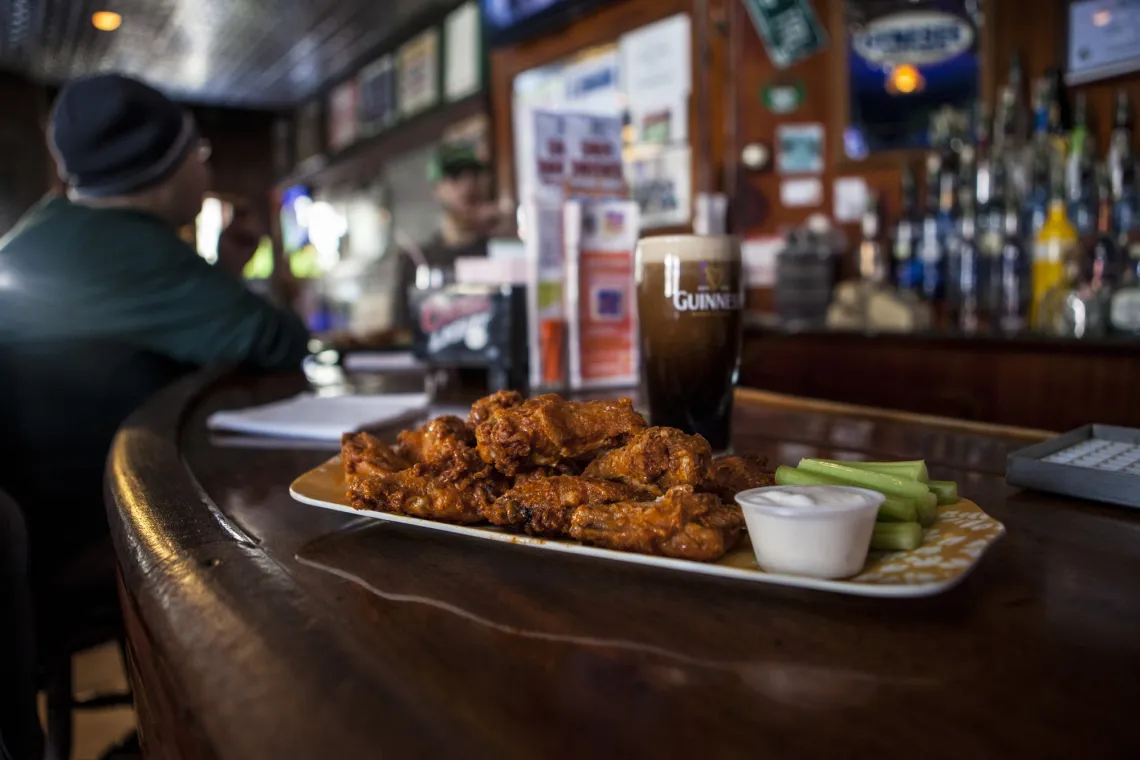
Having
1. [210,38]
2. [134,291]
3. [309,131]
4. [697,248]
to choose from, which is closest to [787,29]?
[134,291]

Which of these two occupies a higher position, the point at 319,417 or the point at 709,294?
the point at 709,294

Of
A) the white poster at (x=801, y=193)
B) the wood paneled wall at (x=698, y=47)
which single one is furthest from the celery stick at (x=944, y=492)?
the wood paneled wall at (x=698, y=47)

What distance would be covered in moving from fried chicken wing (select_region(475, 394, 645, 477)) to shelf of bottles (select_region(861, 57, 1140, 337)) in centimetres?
216

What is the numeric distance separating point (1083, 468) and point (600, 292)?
928mm

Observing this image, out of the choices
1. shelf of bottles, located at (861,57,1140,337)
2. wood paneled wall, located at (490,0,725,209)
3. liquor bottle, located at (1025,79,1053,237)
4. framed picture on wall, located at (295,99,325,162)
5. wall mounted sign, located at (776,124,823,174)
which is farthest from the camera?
framed picture on wall, located at (295,99,325,162)

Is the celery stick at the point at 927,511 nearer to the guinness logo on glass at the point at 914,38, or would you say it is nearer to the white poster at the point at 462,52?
the guinness logo on glass at the point at 914,38

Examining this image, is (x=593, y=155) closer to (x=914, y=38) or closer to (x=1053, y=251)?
(x=1053, y=251)

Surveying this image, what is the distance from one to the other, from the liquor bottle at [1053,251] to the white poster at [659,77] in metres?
1.86

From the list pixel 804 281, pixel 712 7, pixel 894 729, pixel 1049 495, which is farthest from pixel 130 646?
pixel 712 7

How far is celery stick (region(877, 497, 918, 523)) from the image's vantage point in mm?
554

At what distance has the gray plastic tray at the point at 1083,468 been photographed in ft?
2.30

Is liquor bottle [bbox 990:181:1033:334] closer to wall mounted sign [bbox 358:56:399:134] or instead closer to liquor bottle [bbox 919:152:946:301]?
liquor bottle [bbox 919:152:946:301]

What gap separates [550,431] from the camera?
0.66m

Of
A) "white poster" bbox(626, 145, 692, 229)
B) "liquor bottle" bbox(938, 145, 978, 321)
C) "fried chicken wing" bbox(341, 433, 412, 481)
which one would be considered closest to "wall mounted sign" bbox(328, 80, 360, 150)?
"white poster" bbox(626, 145, 692, 229)
